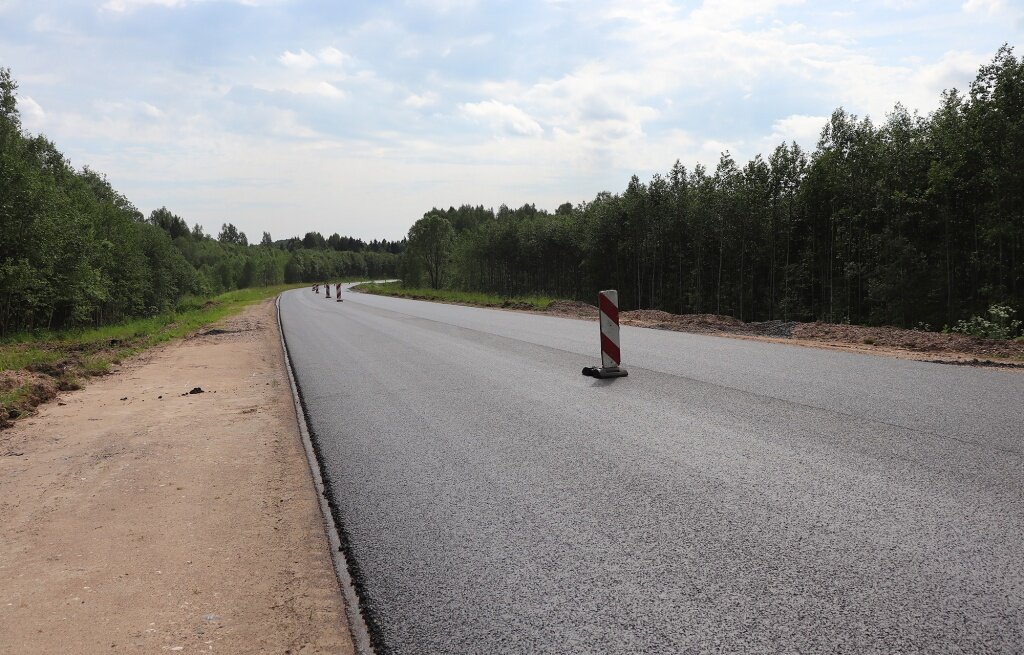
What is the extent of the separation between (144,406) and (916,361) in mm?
11861

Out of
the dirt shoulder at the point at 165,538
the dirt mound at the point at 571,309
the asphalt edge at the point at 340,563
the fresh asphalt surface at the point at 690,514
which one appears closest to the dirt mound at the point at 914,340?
the fresh asphalt surface at the point at 690,514

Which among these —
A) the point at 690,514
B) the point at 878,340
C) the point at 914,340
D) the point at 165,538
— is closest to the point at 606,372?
the point at 690,514

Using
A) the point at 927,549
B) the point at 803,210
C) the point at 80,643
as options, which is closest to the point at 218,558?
the point at 80,643

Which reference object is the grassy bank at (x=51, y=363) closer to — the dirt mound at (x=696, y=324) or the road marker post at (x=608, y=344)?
the road marker post at (x=608, y=344)

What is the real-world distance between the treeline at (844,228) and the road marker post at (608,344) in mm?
28412

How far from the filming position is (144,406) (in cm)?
912

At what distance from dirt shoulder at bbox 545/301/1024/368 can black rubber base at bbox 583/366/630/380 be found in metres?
5.33

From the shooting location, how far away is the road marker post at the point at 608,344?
9164mm

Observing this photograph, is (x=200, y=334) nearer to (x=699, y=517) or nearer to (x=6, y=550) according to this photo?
(x=6, y=550)

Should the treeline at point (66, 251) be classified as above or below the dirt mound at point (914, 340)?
above

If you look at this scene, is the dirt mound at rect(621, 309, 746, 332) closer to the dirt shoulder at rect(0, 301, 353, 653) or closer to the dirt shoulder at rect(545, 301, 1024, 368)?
the dirt shoulder at rect(545, 301, 1024, 368)

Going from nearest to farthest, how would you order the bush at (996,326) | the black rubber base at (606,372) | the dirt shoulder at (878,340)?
the black rubber base at (606,372) → the dirt shoulder at (878,340) → the bush at (996,326)

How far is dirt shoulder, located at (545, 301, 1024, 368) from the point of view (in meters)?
10.7

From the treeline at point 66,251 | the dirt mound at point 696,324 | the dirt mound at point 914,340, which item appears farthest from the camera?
the treeline at point 66,251
